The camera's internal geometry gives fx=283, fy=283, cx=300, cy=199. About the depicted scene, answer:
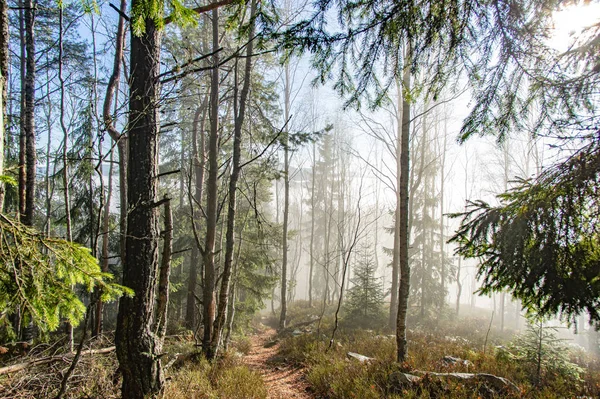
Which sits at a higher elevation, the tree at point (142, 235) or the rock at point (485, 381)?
the tree at point (142, 235)

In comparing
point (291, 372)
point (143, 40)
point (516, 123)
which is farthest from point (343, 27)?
point (291, 372)

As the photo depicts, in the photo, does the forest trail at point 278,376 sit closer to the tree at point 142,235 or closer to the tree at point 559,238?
the tree at point 142,235

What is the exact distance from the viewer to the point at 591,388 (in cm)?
564

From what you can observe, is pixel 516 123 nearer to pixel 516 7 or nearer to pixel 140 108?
pixel 516 7

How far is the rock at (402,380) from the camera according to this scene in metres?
5.00

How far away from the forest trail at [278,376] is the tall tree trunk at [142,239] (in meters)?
2.87

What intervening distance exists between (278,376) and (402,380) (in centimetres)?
322

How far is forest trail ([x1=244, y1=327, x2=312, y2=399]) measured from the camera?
5.80 meters

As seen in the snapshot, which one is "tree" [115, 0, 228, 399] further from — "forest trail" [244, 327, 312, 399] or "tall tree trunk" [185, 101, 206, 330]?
"tall tree trunk" [185, 101, 206, 330]

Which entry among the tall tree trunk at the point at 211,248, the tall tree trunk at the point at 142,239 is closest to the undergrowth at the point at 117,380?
the tall tree trunk at the point at 142,239

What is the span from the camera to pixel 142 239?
11.1 ft

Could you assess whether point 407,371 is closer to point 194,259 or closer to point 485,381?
point 485,381

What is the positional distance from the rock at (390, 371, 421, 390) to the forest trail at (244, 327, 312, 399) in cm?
173

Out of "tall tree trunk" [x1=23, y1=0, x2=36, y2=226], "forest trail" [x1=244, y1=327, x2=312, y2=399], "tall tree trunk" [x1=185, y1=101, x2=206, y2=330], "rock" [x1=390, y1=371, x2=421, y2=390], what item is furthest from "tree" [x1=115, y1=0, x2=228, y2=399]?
"tall tree trunk" [x1=23, y1=0, x2=36, y2=226]
